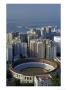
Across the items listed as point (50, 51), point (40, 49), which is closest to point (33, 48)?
point (40, 49)

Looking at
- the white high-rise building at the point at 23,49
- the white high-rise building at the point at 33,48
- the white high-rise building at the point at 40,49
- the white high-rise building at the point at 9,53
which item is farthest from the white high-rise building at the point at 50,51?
the white high-rise building at the point at 9,53

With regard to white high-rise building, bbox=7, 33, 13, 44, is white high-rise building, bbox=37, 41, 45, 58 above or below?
below

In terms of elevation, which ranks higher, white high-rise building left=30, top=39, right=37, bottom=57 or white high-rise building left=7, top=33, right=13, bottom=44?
white high-rise building left=7, top=33, right=13, bottom=44

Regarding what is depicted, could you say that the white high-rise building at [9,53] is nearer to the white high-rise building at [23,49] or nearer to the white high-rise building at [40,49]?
the white high-rise building at [23,49]

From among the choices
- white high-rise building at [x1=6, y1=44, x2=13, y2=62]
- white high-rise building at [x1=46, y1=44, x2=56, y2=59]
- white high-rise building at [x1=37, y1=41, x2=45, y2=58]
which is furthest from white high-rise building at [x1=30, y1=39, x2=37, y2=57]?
white high-rise building at [x1=6, y1=44, x2=13, y2=62]

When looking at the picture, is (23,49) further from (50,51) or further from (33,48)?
(50,51)

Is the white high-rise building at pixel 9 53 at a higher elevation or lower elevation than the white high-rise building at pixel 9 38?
lower

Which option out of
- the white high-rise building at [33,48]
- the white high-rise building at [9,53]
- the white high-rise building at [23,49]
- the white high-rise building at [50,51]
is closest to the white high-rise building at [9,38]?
the white high-rise building at [9,53]

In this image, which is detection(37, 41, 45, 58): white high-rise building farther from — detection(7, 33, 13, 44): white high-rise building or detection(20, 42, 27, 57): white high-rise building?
detection(7, 33, 13, 44): white high-rise building

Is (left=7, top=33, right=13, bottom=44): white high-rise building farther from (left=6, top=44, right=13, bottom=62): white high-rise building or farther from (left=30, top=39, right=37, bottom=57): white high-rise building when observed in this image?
(left=30, top=39, right=37, bottom=57): white high-rise building

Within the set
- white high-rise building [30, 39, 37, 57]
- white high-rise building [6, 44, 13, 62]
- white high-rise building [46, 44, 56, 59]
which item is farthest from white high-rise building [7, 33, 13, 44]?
white high-rise building [46, 44, 56, 59]
